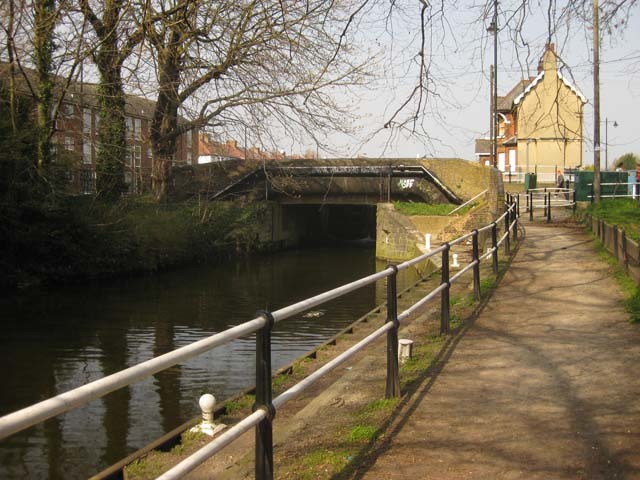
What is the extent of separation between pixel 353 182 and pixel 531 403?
91.8 feet

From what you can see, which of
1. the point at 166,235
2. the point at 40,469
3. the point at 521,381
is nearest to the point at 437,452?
the point at 521,381

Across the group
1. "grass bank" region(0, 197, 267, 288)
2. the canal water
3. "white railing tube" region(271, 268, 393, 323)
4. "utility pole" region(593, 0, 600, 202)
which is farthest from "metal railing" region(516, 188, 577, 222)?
"white railing tube" region(271, 268, 393, 323)

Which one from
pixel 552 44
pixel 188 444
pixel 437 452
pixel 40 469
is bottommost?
pixel 40 469

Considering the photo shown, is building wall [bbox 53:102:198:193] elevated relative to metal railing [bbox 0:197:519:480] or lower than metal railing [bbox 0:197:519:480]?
elevated

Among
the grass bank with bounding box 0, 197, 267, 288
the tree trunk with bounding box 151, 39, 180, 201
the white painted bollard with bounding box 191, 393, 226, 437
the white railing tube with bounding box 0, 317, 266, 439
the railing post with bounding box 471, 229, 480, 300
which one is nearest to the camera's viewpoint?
the white railing tube with bounding box 0, 317, 266, 439

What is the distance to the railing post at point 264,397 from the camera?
343cm

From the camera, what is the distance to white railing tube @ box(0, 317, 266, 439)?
1948mm

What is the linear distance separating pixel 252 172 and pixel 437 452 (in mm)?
29233

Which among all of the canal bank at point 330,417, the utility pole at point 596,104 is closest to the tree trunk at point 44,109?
the canal bank at point 330,417

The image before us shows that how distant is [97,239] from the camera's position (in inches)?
883

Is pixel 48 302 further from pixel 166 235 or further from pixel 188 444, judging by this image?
pixel 188 444

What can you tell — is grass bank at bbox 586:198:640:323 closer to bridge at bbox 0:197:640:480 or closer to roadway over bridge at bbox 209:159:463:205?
bridge at bbox 0:197:640:480

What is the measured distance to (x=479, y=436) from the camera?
486cm

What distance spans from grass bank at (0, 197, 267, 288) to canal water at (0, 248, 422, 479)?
83cm
